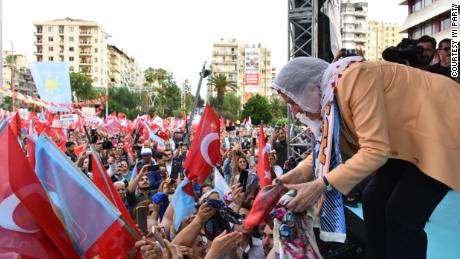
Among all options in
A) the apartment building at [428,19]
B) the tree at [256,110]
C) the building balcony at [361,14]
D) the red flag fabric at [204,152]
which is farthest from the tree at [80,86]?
the building balcony at [361,14]

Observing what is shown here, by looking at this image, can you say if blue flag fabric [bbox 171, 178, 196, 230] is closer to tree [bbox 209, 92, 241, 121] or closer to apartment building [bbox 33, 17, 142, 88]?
tree [bbox 209, 92, 241, 121]

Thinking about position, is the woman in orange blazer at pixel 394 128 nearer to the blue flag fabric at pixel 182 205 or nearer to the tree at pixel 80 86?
the blue flag fabric at pixel 182 205

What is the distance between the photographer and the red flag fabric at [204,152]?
6.43 m

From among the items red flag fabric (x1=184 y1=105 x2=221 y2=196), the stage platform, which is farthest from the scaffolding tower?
the stage platform

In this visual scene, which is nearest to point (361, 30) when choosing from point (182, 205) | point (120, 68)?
point (120, 68)

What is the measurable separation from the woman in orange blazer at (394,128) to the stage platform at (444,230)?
1.07m

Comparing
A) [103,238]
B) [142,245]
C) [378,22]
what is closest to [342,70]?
[142,245]

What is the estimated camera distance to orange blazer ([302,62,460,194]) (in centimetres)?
205

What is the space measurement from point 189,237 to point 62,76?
15.3 meters

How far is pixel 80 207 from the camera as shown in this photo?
277 centimetres

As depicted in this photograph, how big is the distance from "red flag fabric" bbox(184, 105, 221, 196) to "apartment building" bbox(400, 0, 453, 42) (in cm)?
3330

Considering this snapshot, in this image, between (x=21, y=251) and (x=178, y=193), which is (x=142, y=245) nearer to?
(x=21, y=251)

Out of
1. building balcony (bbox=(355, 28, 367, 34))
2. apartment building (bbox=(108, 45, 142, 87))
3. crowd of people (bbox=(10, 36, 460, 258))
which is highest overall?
building balcony (bbox=(355, 28, 367, 34))

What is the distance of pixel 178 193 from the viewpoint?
197 inches
